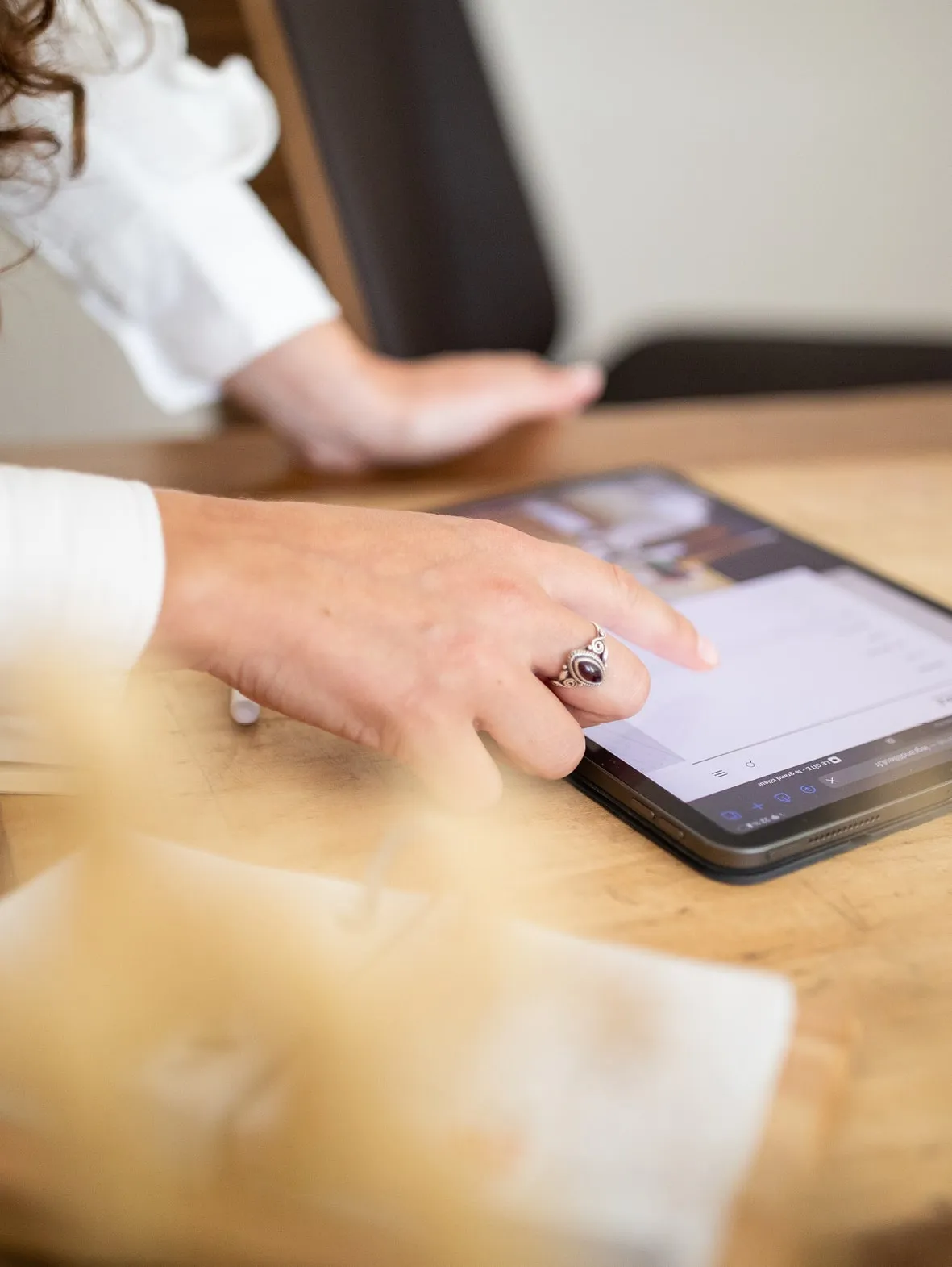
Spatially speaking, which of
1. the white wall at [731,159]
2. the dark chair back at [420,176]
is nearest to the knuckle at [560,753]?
the dark chair back at [420,176]

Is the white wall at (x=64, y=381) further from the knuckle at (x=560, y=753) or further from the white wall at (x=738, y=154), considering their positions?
the knuckle at (x=560, y=753)

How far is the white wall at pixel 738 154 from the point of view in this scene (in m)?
A: 2.08

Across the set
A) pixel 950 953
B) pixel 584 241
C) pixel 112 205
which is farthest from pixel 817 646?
pixel 584 241

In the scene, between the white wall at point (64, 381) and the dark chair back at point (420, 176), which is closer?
the dark chair back at point (420, 176)

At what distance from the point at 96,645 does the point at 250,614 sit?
58 millimetres

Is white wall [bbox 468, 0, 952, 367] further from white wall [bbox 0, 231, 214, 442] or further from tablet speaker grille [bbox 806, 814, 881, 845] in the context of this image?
tablet speaker grille [bbox 806, 814, 881, 845]

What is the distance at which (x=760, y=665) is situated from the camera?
586mm

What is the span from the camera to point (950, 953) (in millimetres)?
442

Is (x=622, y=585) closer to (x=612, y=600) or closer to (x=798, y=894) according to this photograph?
(x=612, y=600)

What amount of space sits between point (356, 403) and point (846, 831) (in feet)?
1.73

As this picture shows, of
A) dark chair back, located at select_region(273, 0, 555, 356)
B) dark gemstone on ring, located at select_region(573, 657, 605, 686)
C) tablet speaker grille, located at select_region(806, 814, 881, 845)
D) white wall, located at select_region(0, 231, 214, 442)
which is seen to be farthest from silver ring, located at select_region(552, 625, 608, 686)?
white wall, located at select_region(0, 231, 214, 442)

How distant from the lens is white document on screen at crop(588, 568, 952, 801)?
52 cm

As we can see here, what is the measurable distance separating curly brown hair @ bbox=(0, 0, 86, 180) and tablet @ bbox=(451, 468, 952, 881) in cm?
32

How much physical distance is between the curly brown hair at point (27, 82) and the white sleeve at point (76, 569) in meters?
0.29
